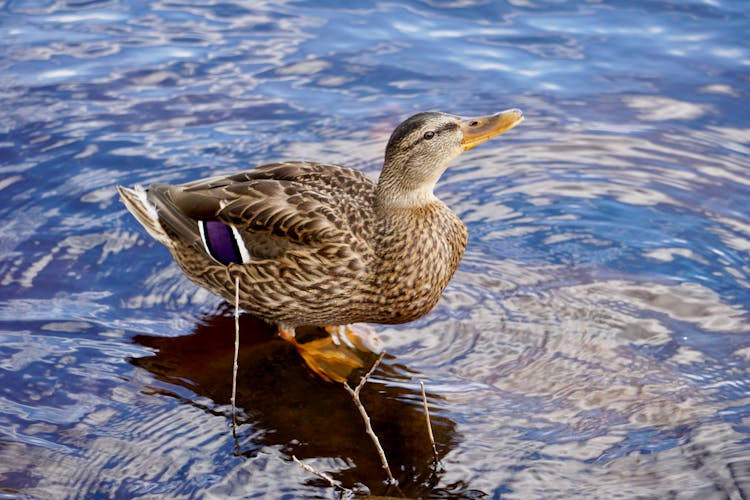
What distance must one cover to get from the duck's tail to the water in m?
0.43

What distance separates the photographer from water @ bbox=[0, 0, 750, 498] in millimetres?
4660

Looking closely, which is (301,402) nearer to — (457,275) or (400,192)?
(400,192)

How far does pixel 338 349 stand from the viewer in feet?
18.7

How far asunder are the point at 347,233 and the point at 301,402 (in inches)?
35.1

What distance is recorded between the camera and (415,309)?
203 inches

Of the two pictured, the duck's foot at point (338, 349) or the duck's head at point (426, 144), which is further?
the duck's foot at point (338, 349)

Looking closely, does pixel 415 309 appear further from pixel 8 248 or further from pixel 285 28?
pixel 285 28

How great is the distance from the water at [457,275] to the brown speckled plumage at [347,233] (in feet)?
1.38

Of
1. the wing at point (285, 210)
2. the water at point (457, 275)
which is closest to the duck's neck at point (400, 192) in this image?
the wing at point (285, 210)

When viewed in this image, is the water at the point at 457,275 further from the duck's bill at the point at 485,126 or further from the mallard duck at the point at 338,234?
the duck's bill at the point at 485,126

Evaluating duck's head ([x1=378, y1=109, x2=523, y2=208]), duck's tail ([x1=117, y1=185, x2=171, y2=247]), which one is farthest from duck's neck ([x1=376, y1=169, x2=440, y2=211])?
duck's tail ([x1=117, y1=185, x2=171, y2=247])

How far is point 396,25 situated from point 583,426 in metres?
5.25

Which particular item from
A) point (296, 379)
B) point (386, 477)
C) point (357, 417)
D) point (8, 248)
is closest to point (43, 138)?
point (8, 248)

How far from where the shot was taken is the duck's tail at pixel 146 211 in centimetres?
571
